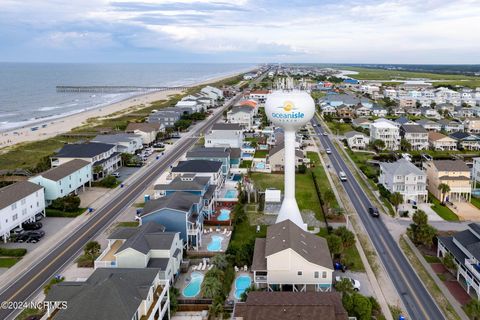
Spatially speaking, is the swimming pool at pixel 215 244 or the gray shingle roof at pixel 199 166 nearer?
the swimming pool at pixel 215 244

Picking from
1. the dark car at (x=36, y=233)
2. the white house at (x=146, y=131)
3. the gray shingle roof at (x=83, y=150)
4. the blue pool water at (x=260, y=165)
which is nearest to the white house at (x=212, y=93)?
the white house at (x=146, y=131)

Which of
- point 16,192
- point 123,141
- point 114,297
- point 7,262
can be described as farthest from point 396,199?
point 123,141

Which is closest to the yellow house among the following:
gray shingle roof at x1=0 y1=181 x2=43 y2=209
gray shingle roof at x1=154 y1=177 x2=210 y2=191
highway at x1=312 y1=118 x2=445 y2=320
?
highway at x1=312 y1=118 x2=445 y2=320

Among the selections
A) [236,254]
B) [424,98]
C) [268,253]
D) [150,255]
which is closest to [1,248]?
[150,255]

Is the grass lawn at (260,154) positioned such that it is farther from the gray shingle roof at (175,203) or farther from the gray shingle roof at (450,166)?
the gray shingle roof at (175,203)

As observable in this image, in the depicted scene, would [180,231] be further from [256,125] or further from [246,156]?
[256,125]

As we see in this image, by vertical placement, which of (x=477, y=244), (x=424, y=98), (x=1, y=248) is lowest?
(x=1, y=248)
